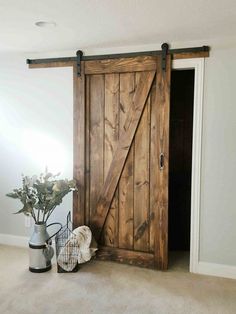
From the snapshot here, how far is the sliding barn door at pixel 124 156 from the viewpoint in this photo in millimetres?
3141

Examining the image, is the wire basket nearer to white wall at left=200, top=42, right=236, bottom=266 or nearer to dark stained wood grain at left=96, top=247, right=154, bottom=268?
dark stained wood grain at left=96, top=247, right=154, bottom=268

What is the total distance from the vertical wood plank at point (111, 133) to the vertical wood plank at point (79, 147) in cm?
24

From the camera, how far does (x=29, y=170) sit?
145 inches

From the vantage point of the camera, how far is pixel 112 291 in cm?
273

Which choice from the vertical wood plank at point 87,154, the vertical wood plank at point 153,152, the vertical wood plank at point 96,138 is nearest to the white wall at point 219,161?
the vertical wood plank at point 153,152

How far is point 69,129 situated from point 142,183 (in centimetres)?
95

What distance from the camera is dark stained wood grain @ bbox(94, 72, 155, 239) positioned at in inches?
124

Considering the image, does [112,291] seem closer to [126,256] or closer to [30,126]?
[126,256]

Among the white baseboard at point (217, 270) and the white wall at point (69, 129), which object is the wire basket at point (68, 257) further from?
the white baseboard at point (217, 270)

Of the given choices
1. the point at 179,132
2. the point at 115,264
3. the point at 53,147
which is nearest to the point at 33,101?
the point at 53,147

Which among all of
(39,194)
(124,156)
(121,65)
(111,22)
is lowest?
(39,194)

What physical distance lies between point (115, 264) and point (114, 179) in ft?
2.77

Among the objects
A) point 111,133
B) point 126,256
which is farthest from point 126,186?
point 126,256

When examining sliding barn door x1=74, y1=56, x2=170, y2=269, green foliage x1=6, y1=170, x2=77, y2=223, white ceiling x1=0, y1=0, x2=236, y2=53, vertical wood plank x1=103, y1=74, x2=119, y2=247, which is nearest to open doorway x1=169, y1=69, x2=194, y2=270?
sliding barn door x1=74, y1=56, x2=170, y2=269
